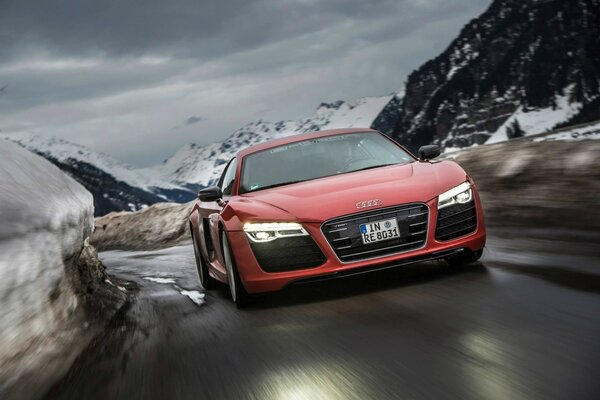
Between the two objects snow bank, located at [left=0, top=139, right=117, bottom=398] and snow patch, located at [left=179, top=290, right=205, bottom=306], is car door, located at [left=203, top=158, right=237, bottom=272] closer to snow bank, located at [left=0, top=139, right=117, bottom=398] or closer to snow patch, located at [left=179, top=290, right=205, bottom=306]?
snow patch, located at [left=179, top=290, right=205, bottom=306]

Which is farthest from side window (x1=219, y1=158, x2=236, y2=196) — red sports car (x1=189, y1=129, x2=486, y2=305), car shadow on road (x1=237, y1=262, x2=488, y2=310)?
car shadow on road (x1=237, y1=262, x2=488, y2=310)

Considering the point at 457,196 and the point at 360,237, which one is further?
the point at 457,196

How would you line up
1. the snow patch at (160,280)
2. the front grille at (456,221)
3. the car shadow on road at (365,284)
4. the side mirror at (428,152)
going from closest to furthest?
the front grille at (456,221)
the car shadow on road at (365,284)
the side mirror at (428,152)
the snow patch at (160,280)

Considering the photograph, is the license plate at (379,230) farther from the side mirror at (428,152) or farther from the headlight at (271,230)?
the side mirror at (428,152)

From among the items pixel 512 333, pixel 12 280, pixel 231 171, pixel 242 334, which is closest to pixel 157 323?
pixel 242 334

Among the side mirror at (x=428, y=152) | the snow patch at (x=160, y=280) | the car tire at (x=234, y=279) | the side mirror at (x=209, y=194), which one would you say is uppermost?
the side mirror at (x=428, y=152)

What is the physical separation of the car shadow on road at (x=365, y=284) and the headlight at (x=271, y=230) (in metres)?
0.39

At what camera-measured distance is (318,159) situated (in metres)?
6.21

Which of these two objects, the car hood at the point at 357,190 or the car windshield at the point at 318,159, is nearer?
the car hood at the point at 357,190

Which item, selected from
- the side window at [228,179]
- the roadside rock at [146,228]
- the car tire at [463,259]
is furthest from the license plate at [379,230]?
the roadside rock at [146,228]

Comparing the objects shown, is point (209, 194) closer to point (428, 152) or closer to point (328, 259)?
point (328, 259)

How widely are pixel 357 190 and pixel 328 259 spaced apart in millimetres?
566

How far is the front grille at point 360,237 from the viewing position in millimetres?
4781

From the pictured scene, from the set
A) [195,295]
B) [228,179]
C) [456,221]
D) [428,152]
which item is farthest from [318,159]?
[195,295]
